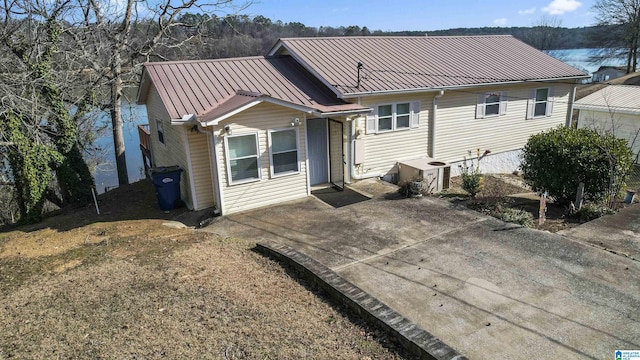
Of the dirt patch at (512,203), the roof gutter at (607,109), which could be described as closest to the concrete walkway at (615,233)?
the dirt patch at (512,203)

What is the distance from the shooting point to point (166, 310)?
19.2 ft

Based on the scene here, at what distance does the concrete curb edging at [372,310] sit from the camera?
184 inches

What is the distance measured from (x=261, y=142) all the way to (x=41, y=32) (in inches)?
322

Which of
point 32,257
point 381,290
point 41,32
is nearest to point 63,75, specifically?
point 41,32

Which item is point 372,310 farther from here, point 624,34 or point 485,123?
point 624,34

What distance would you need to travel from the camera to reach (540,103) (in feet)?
53.5

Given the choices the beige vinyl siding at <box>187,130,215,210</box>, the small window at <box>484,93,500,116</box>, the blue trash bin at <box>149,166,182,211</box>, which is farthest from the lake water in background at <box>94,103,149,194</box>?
the small window at <box>484,93,500,116</box>

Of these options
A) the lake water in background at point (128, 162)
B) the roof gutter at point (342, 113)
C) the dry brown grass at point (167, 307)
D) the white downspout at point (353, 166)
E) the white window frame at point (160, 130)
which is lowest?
the lake water in background at point (128, 162)

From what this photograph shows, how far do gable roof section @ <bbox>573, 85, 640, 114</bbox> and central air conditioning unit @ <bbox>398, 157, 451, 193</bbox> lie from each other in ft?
37.2

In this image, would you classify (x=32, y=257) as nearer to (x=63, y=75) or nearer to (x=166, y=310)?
(x=166, y=310)

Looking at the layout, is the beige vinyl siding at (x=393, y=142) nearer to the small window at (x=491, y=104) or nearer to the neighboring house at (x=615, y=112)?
the small window at (x=491, y=104)

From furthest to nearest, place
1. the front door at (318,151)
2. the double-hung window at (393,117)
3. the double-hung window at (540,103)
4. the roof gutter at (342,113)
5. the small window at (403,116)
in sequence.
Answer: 1. the double-hung window at (540,103)
2. the small window at (403,116)
3. the double-hung window at (393,117)
4. the front door at (318,151)
5. the roof gutter at (342,113)

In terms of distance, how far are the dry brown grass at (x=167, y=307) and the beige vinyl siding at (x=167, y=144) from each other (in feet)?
10.4

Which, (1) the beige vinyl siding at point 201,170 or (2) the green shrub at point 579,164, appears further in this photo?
(1) the beige vinyl siding at point 201,170
